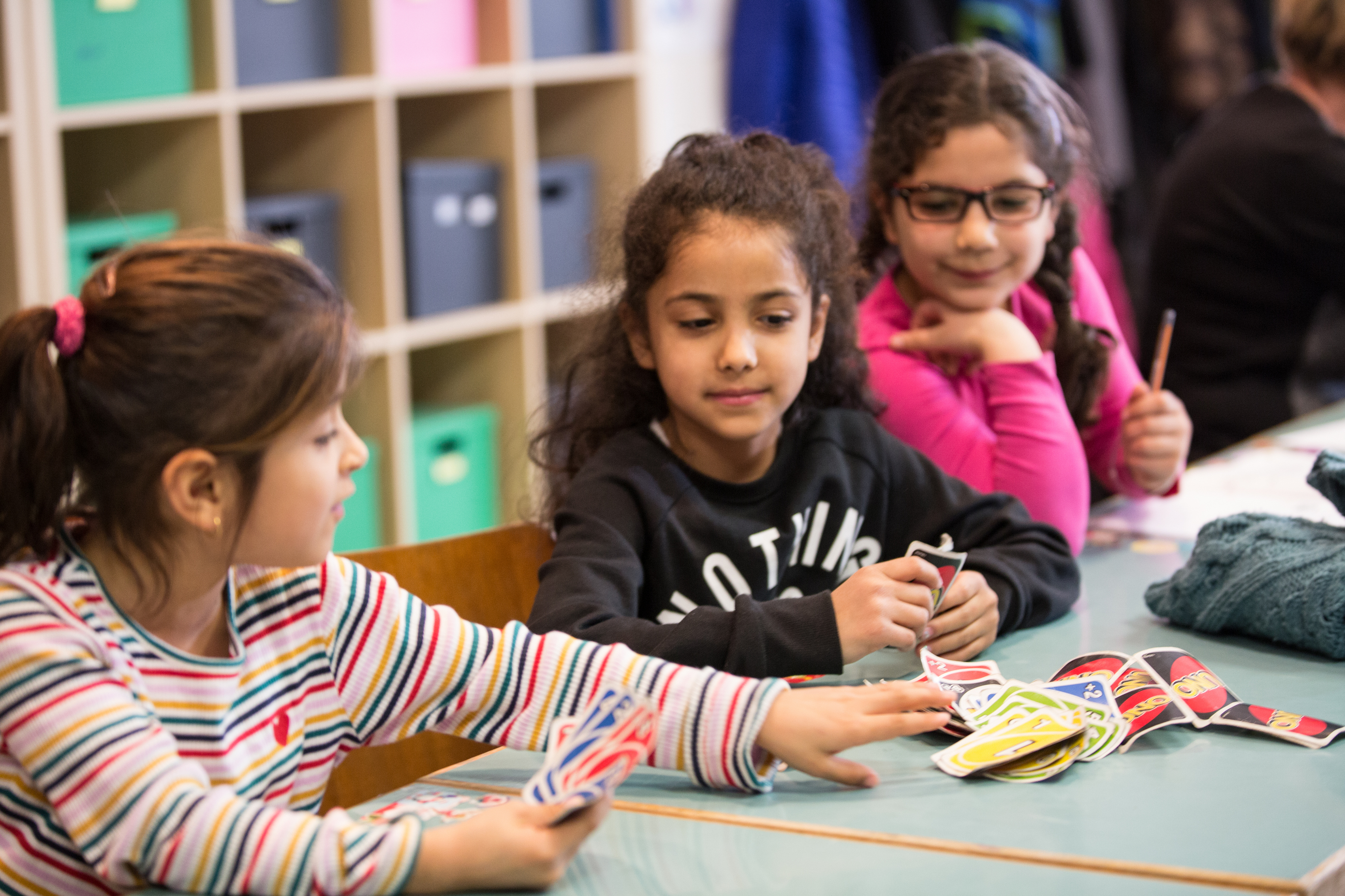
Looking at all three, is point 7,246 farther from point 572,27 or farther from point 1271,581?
point 1271,581

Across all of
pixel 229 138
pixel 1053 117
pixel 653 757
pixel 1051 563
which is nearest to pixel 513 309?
pixel 229 138

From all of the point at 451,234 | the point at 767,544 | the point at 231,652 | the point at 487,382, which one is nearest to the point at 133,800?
the point at 231,652

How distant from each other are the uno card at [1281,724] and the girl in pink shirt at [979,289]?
48cm

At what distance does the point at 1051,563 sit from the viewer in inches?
50.5

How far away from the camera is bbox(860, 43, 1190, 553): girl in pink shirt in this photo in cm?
150

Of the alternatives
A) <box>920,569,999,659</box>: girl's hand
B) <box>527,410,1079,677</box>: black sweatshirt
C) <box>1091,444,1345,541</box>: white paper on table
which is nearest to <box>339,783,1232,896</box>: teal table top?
<box>527,410,1079,677</box>: black sweatshirt

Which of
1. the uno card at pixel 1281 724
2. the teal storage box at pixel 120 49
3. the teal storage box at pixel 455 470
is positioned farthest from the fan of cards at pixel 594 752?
the teal storage box at pixel 455 470

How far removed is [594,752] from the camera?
787 mm

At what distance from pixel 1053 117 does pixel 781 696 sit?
0.90 meters


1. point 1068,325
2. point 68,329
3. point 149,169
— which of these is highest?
point 149,169

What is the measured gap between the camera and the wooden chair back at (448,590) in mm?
1235

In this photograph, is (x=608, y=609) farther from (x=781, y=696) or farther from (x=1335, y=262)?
(x=1335, y=262)

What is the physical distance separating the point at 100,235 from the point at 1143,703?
5.66 feet

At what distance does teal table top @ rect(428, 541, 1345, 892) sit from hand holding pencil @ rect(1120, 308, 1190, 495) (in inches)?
20.5
